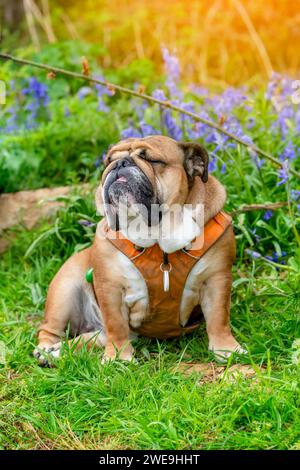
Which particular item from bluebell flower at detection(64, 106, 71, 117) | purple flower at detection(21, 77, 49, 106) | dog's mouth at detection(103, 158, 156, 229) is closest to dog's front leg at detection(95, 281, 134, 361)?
dog's mouth at detection(103, 158, 156, 229)

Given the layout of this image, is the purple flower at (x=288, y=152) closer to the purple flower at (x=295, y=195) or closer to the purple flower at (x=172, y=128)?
the purple flower at (x=295, y=195)

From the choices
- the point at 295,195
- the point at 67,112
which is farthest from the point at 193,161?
the point at 67,112

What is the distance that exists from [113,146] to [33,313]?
129 cm

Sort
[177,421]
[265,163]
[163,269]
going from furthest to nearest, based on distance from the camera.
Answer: [265,163] → [163,269] → [177,421]

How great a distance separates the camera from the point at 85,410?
132 inches

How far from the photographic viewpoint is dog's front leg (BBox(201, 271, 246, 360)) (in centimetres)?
385

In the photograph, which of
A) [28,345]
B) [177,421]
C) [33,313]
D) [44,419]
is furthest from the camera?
[33,313]

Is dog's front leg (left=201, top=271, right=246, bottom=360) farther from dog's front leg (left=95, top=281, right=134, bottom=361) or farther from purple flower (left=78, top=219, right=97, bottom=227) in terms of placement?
purple flower (left=78, top=219, right=97, bottom=227)

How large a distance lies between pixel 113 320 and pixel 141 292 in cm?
20

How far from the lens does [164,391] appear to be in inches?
133

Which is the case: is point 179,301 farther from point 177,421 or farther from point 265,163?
point 265,163

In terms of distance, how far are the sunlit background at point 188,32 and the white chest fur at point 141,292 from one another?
5.24m

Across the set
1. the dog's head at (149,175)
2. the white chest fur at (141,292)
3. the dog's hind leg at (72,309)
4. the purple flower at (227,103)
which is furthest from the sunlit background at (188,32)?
the white chest fur at (141,292)

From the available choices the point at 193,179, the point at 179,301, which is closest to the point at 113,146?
the point at 193,179
